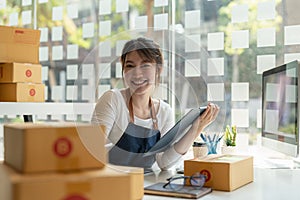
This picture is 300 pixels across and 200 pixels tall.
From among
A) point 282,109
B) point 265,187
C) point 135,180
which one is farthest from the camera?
point 282,109

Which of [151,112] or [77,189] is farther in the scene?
[151,112]

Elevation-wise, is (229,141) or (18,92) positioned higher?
(18,92)

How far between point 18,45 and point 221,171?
1.96 metres

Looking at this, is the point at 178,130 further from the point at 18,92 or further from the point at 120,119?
the point at 18,92

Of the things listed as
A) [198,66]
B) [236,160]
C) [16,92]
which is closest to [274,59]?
[198,66]

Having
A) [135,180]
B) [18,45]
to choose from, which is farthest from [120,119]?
[18,45]

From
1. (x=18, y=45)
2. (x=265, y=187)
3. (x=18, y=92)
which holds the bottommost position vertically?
(x=265, y=187)

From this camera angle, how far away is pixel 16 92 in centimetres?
288

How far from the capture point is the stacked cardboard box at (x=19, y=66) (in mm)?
2879

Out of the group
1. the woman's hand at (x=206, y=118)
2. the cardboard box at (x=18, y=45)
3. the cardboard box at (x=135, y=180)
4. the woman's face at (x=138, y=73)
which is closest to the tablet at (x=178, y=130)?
the woman's hand at (x=206, y=118)

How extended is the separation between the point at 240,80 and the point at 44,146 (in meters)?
1.96

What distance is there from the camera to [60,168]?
1.09 metres

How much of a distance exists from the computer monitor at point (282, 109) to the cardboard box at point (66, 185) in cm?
102

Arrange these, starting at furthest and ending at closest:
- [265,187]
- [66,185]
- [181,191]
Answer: [265,187] < [181,191] < [66,185]
